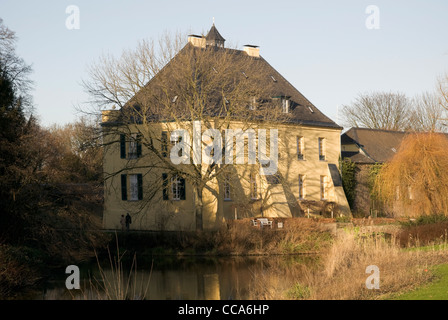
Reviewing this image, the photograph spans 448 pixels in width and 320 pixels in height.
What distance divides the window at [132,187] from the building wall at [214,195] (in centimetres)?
24

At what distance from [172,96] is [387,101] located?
3110cm

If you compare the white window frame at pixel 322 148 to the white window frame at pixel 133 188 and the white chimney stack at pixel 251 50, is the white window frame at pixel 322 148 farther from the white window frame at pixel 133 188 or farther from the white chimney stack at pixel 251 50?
the white window frame at pixel 133 188

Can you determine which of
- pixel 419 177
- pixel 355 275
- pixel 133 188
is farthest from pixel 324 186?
pixel 355 275

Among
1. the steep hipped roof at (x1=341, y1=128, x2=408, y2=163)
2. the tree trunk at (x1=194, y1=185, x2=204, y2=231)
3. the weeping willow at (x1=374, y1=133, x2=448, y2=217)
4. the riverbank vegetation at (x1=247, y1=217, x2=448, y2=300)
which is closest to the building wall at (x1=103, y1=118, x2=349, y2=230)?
the tree trunk at (x1=194, y1=185, x2=204, y2=231)

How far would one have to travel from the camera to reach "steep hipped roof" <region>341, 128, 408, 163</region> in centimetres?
3888

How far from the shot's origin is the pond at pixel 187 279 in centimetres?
1555

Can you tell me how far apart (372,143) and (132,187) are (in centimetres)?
1659

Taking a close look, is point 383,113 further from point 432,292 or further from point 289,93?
point 432,292

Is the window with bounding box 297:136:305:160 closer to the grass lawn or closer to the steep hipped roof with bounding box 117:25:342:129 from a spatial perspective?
the steep hipped roof with bounding box 117:25:342:129

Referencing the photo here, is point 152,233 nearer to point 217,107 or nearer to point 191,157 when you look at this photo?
point 191,157

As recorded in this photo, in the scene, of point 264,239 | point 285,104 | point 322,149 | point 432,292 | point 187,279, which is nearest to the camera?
point 432,292

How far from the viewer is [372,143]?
40781mm

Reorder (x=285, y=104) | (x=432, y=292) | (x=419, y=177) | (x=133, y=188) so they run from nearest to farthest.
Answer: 1. (x=432, y=292)
2. (x=419, y=177)
3. (x=133, y=188)
4. (x=285, y=104)
